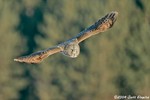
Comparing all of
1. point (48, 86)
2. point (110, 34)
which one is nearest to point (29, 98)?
point (48, 86)

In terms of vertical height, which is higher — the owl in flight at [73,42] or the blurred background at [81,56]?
the blurred background at [81,56]

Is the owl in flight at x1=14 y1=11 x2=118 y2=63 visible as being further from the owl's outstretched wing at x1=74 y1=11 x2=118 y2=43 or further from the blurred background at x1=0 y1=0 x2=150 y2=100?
the blurred background at x1=0 y1=0 x2=150 y2=100

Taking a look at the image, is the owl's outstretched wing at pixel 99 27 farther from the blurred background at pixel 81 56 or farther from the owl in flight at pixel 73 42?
the blurred background at pixel 81 56

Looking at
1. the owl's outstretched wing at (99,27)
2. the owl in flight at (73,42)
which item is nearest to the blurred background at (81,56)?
the owl in flight at (73,42)

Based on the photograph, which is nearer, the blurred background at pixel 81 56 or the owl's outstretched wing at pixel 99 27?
the owl's outstretched wing at pixel 99 27

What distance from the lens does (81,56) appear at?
46.0 metres

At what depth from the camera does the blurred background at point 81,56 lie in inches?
1750

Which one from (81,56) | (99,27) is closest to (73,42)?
(99,27)

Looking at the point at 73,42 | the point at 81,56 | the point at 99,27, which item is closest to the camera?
the point at 99,27

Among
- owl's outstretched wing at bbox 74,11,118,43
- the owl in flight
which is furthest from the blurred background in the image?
owl's outstretched wing at bbox 74,11,118,43

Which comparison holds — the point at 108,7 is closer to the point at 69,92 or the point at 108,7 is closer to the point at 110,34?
the point at 110,34

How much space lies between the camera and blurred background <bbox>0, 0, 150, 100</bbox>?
44438 millimetres

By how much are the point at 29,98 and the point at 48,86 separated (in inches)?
72.1

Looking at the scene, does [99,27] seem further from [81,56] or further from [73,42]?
[81,56]
